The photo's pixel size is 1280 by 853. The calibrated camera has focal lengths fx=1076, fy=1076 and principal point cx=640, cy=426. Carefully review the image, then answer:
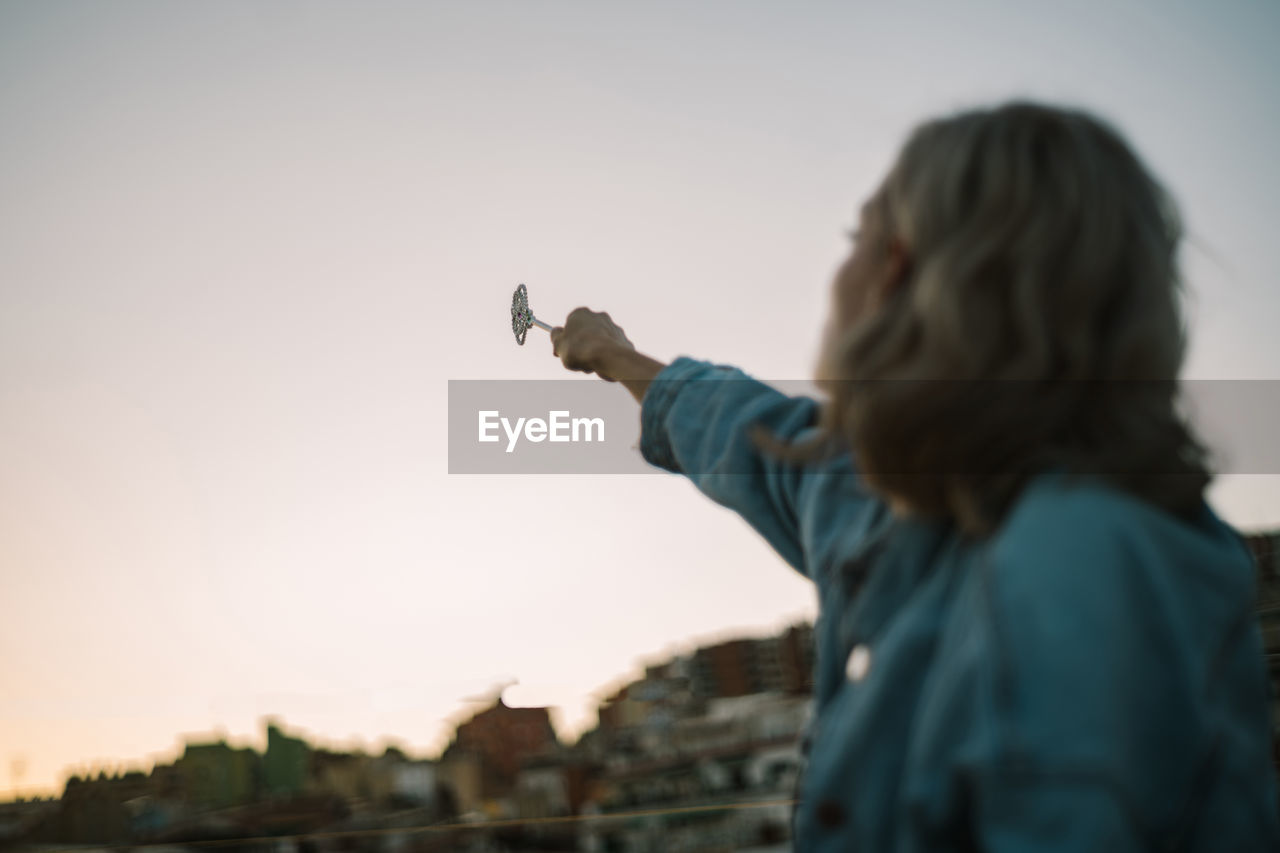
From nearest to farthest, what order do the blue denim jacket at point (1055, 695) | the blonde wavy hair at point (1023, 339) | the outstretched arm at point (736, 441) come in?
the blue denim jacket at point (1055, 695), the blonde wavy hair at point (1023, 339), the outstretched arm at point (736, 441)

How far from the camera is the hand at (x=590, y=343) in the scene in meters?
1.46

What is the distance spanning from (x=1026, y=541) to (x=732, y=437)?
0.60m

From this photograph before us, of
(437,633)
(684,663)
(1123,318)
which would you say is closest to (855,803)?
(1123,318)

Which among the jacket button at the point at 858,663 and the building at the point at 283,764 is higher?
the jacket button at the point at 858,663

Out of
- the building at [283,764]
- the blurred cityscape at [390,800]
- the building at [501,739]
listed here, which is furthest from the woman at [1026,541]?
the building at [283,764]

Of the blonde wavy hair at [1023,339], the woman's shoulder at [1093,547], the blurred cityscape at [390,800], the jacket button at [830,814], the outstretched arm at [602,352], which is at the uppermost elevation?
the outstretched arm at [602,352]

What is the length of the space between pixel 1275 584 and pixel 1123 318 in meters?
2.91

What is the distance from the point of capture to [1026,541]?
1.93ft

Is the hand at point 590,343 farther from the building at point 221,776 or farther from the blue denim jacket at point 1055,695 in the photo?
the building at point 221,776

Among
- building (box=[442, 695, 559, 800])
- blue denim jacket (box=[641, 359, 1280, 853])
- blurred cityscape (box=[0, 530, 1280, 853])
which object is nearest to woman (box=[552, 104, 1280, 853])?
blue denim jacket (box=[641, 359, 1280, 853])

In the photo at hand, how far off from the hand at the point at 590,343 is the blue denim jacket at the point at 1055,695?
29.3 inches

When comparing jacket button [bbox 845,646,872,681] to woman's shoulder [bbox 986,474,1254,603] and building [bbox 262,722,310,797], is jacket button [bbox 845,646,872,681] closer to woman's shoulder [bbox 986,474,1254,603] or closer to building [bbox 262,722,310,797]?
woman's shoulder [bbox 986,474,1254,603]

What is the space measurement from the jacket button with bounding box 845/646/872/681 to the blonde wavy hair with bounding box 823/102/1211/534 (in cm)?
11

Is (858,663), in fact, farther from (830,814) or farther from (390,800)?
(390,800)
